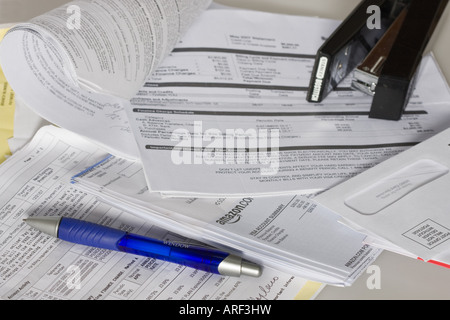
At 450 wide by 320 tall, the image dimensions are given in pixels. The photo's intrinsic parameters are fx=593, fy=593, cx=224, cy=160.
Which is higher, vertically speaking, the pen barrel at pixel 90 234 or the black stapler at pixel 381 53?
the black stapler at pixel 381 53

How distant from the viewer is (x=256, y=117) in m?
0.67

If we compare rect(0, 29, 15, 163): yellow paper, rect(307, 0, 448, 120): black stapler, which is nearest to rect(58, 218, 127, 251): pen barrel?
rect(0, 29, 15, 163): yellow paper

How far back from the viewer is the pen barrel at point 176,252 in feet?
1.59

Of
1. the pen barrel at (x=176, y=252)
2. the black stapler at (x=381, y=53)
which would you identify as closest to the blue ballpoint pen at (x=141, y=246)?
the pen barrel at (x=176, y=252)

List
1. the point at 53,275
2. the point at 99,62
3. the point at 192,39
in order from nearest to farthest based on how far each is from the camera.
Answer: the point at 53,275
the point at 99,62
the point at 192,39

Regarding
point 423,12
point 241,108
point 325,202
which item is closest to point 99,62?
point 241,108

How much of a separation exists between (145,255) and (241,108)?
9.7 inches

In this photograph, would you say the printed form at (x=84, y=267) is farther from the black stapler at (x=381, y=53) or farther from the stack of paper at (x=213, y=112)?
the black stapler at (x=381, y=53)

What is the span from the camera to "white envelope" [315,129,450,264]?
1.64 feet

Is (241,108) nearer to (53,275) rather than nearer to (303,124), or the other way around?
(303,124)

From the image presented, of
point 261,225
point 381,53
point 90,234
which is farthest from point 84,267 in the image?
point 381,53

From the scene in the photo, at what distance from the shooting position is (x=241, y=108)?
680mm

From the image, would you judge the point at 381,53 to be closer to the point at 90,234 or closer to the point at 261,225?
the point at 261,225

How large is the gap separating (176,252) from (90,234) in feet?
0.25
